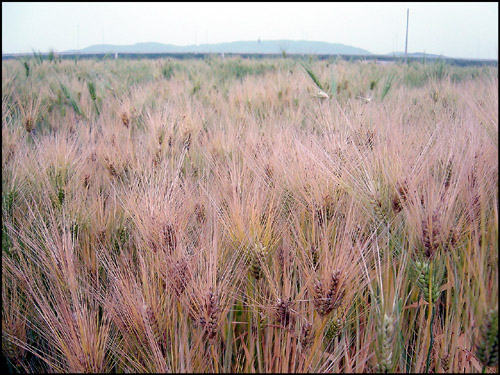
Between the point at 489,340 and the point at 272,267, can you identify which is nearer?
the point at 489,340

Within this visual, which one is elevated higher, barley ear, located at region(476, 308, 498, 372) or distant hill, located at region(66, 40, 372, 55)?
distant hill, located at region(66, 40, 372, 55)

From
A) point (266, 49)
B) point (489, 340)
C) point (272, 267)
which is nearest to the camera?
point (489, 340)

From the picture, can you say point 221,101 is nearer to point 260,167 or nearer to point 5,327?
point 260,167

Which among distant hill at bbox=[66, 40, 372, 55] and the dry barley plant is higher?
distant hill at bbox=[66, 40, 372, 55]

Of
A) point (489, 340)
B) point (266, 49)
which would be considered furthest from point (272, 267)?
point (266, 49)

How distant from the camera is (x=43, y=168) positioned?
1419 mm

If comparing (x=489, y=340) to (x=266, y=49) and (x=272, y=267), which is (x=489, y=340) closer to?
(x=272, y=267)

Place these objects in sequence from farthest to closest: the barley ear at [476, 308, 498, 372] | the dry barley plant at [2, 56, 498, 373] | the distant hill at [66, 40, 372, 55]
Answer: the distant hill at [66, 40, 372, 55], the dry barley plant at [2, 56, 498, 373], the barley ear at [476, 308, 498, 372]

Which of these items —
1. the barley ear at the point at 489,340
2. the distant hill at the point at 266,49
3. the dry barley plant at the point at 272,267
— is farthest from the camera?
the distant hill at the point at 266,49

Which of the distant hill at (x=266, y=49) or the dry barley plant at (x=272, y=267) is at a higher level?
the distant hill at (x=266, y=49)

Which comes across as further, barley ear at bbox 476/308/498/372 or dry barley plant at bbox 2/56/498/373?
dry barley plant at bbox 2/56/498/373

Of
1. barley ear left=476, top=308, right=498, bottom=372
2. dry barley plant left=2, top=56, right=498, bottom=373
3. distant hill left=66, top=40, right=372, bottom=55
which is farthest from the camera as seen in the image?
distant hill left=66, top=40, right=372, bottom=55

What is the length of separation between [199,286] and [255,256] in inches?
7.8

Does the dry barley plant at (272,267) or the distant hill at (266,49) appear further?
the distant hill at (266,49)
